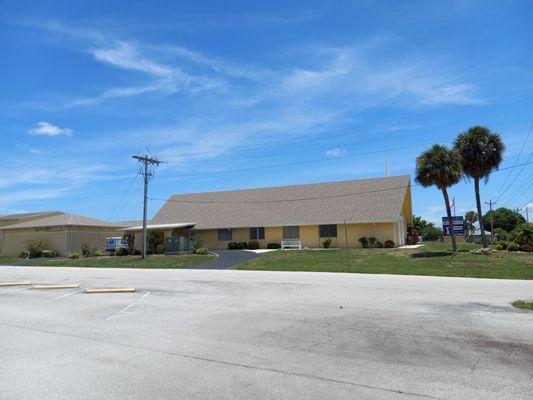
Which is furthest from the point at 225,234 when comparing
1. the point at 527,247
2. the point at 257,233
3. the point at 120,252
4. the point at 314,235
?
the point at 527,247

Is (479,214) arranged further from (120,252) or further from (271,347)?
(120,252)

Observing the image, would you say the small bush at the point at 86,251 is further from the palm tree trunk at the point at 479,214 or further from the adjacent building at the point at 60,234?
the palm tree trunk at the point at 479,214

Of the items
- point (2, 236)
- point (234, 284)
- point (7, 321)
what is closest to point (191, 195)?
point (2, 236)

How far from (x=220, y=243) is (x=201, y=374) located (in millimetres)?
39074

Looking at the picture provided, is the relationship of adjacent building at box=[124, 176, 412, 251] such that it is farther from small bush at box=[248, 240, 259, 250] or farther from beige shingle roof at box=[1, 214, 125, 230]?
beige shingle roof at box=[1, 214, 125, 230]

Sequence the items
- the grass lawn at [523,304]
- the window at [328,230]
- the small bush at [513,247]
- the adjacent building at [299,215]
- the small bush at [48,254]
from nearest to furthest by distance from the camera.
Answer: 1. the grass lawn at [523,304]
2. the small bush at [513,247]
3. the adjacent building at [299,215]
4. the window at [328,230]
5. the small bush at [48,254]

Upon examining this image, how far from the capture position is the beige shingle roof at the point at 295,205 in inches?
1547

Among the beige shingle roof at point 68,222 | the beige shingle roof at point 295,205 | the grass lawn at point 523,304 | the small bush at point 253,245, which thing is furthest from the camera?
the beige shingle roof at point 68,222

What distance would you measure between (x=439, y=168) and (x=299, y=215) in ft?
50.0

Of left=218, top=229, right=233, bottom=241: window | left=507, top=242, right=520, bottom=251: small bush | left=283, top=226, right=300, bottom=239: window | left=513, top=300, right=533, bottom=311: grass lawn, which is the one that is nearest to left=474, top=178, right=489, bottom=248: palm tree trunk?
left=507, top=242, right=520, bottom=251: small bush

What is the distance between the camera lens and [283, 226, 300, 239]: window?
136ft

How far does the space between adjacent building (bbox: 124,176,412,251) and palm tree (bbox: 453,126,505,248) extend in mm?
7517

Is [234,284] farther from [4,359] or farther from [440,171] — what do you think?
[440,171]

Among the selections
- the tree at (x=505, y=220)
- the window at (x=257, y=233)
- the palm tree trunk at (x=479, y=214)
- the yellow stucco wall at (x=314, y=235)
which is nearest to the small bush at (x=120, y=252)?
the yellow stucco wall at (x=314, y=235)
